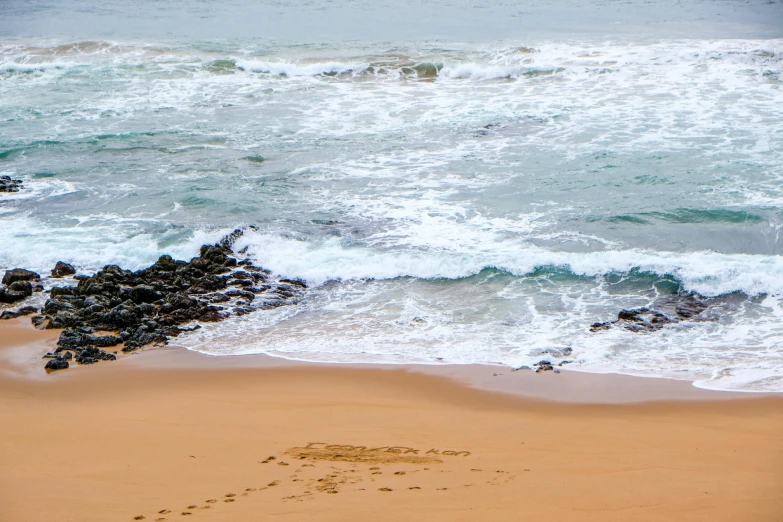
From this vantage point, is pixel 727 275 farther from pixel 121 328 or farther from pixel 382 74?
pixel 382 74

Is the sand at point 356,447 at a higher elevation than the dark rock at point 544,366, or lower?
lower

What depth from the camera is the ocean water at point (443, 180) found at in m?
10.4

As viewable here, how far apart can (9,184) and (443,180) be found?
9.23 meters

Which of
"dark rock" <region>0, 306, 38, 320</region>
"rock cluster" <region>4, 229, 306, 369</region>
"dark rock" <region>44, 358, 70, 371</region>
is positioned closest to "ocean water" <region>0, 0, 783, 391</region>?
"rock cluster" <region>4, 229, 306, 369</region>

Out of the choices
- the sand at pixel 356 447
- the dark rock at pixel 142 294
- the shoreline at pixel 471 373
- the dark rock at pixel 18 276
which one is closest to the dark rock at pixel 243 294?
the dark rock at pixel 142 294

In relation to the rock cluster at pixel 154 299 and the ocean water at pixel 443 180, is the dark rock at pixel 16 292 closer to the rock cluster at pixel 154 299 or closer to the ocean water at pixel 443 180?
the rock cluster at pixel 154 299

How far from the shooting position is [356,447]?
24.0 feet

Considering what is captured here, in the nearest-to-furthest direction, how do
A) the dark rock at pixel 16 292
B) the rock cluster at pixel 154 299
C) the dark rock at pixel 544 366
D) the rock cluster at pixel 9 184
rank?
the dark rock at pixel 544 366 < the rock cluster at pixel 154 299 < the dark rock at pixel 16 292 < the rock cluster at pixel 9 184

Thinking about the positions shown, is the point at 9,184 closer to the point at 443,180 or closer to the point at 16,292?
the point at 16,292

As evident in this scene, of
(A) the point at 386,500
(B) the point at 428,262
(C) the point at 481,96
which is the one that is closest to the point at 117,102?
(C) the point at 481,96

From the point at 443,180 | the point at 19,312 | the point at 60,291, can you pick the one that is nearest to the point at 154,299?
the point at 60,291

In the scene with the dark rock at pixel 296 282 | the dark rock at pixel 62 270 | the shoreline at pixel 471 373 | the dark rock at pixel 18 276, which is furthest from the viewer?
the dark rock at pixel 62 270

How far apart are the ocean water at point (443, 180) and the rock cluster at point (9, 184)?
11.9 inches

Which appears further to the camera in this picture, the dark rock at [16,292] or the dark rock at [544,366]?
the dark rock at [16,292]
